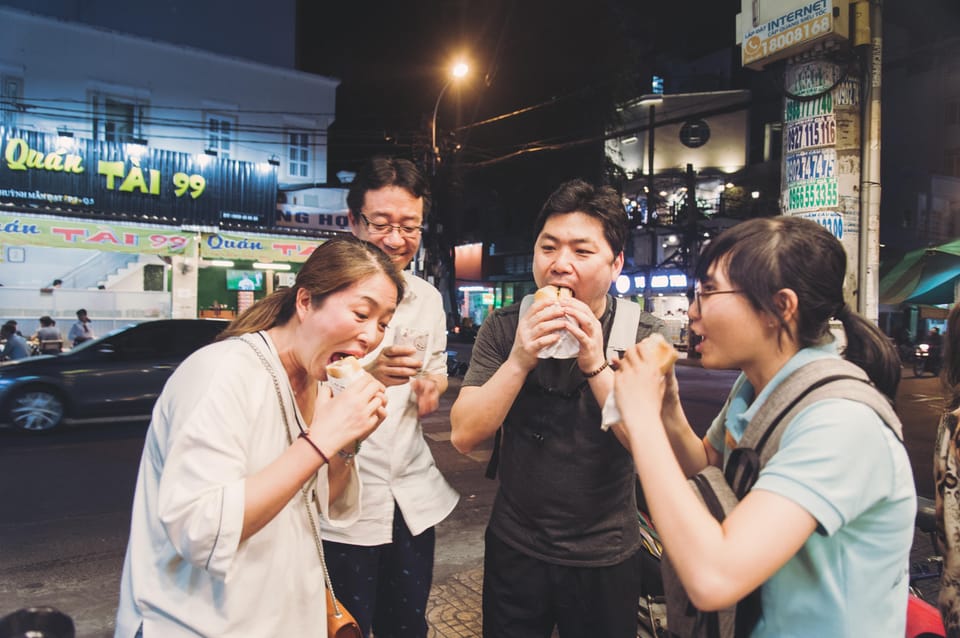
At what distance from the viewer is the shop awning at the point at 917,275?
5762 millimetres

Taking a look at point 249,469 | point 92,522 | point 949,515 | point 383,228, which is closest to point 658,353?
point 249,469

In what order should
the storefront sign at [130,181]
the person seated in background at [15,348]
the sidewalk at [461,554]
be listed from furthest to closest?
the storefront sign at [130,181] < the person seated in background at [15,348] < the sidewalk at [461,554]

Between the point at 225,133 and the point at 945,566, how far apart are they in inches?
892

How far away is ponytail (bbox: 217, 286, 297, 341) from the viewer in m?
1.94

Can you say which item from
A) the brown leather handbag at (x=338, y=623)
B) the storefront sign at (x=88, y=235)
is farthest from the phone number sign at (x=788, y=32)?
the storefront sign at (x=88, y=235)

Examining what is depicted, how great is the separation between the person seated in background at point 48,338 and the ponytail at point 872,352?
55.8ft

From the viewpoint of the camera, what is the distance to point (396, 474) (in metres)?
2.37

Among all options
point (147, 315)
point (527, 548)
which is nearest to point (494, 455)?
point (527, 548)

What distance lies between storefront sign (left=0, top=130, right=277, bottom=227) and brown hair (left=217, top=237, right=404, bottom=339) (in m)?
17.1

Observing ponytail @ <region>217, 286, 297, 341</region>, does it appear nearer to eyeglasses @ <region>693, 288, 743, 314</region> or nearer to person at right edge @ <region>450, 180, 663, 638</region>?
person at right edge @ <region>450, 180, 663, 638</region>

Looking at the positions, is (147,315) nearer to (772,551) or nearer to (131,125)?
(131,125)

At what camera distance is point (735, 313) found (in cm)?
154

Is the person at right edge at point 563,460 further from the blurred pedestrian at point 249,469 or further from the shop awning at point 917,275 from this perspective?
the shop awning at point 917,275

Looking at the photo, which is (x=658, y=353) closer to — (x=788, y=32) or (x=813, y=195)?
(x=813, y=195)
